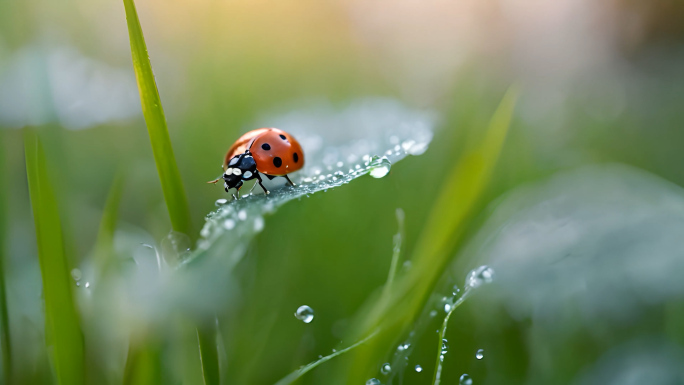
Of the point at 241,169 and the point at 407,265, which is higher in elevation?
the point at 241,169

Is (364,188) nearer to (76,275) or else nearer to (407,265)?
(407,265)

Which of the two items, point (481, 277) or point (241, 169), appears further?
point (241, 169)

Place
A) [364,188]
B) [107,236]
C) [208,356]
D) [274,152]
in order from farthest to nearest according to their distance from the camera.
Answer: [364,188]
[274,152]
[107,236]
[208,356]

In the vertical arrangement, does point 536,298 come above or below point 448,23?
below

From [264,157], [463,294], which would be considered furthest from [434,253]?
[264,157]

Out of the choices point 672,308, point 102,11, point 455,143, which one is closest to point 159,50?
point 102,11

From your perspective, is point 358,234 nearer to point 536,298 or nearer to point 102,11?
point 536,298

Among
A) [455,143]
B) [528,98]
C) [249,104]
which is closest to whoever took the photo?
[455,143]
